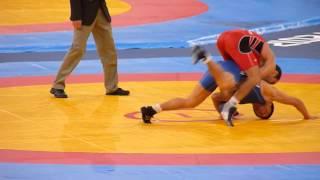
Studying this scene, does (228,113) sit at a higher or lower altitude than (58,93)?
higher

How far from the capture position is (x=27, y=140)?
314 inches

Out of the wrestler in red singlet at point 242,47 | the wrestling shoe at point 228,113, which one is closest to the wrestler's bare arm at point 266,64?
the wrestler in red singlet at point 242,47

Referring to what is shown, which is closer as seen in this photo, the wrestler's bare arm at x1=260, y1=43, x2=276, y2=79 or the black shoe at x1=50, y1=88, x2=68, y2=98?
the wrestler's bare arm at x1=260, y1=43, x2=276, y2=79

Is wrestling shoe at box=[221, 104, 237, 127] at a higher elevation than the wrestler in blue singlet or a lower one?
lower

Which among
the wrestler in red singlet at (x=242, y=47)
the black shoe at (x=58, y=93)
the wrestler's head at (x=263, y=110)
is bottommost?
the black shoe at (x=58, y=93)

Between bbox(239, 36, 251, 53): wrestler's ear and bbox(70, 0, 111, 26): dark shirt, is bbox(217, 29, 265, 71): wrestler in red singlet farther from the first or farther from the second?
bbox(70, 0, 111, 26): dark shirt

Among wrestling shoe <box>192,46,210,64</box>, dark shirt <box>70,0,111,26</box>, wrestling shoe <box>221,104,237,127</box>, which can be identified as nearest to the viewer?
wrestling shoe <box>192,46,210,64</box>

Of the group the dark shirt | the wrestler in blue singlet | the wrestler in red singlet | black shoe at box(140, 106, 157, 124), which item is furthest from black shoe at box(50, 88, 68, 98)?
the wrestler in red singlet

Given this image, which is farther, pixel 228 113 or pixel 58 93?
pixel 58 93

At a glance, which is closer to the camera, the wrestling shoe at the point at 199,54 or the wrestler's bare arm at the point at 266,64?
the wrestling shoe at the point at 199,54

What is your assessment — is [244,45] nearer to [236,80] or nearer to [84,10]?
[236,80]

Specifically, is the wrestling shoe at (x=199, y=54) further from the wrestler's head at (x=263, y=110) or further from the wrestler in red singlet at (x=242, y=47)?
the wrestler's head at (x=263, y=110)

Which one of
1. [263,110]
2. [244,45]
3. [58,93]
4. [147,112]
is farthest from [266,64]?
[58,93]

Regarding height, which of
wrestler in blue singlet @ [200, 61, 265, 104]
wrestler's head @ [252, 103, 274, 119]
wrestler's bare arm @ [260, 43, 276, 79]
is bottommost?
wrestler's head @ [252, 103, 274, 119]
